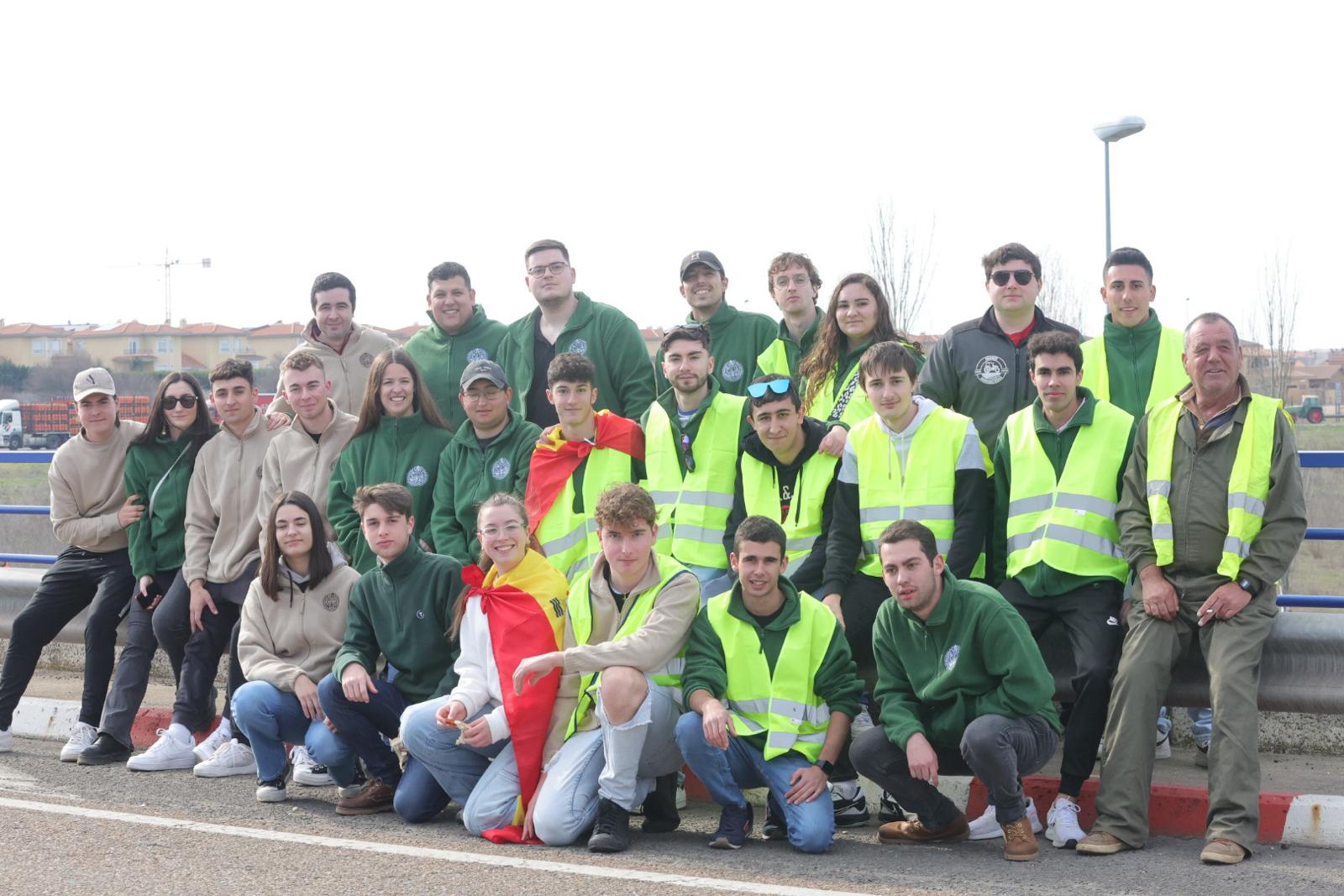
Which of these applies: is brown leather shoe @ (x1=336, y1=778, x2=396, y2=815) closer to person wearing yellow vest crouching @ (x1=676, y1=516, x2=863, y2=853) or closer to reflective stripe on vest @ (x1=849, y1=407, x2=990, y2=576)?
person wearing yellow vest crouching @ (x1=676, y1=516, x2=863, y2=853)

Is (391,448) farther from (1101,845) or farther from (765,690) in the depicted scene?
(1101,845)

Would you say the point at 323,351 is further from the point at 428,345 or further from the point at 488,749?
the point at 488,749

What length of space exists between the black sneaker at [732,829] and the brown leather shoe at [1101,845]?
1327mm

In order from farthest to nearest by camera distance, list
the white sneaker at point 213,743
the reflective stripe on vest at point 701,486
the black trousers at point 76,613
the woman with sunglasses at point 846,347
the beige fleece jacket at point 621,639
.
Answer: the black trousers at point 76,613
the white sneaker at point 213,743
the woman with sunglasses at point 846,347
the reflective stripe on vest at point 701,486
the beige fleece jacket at point 621,639

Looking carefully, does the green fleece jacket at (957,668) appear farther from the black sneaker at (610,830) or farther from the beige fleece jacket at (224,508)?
the beige fleece jacket at (224,508)

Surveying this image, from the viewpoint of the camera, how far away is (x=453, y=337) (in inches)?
336

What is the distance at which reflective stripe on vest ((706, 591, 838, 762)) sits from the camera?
5809 millimetres

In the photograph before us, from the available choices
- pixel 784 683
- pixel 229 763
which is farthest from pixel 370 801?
pixel 784 683

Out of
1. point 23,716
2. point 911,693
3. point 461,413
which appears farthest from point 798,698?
point 23,716

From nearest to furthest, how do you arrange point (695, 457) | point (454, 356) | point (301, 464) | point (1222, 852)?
point (1222, 852), point (695, 457), point (301, 464), point (454, 356)

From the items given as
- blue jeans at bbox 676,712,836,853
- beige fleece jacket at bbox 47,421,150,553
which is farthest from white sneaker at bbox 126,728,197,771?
blue jeans at bbox 676,712,836,853

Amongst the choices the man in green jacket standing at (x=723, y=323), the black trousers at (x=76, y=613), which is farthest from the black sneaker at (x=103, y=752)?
the man in green jacket standing at (x=723, y=323)

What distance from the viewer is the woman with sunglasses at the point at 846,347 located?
23.2ft

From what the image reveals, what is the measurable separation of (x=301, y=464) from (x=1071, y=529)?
4118mm
